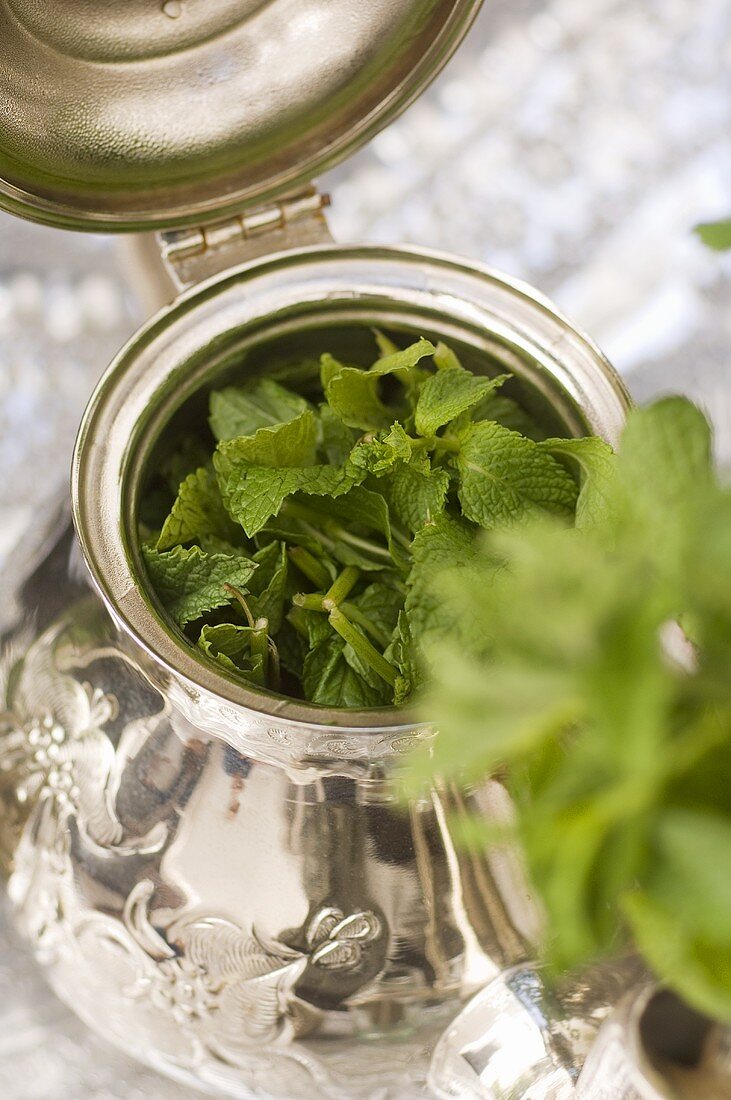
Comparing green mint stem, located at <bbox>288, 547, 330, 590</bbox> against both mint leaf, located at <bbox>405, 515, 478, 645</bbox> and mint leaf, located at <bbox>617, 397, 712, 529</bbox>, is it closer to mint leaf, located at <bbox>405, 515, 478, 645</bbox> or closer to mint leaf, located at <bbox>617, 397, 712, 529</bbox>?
mint leaf, located at <bbox>405, 515, 478, 645</bbox>

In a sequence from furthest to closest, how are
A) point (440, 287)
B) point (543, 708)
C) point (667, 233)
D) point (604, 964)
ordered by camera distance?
point (667, 233), point (440, 287), point (604, 964), point (543, 708)

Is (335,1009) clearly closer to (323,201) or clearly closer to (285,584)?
(285,584)

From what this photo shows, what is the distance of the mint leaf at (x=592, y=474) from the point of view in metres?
0.45

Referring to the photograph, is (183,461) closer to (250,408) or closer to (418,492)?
(250,408)

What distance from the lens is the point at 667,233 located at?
988 millimetres

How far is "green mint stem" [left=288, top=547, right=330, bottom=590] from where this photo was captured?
0.54m

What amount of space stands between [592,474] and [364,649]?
14 cm

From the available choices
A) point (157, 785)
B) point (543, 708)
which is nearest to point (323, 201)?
point (157, 785)

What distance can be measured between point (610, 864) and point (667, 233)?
0.86 m

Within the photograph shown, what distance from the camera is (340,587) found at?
52 cm

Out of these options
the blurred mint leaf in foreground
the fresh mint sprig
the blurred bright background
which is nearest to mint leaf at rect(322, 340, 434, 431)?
the fresh mint sprig

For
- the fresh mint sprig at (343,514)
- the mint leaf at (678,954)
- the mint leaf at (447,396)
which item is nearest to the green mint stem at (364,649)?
the fresh mint sprig at (343,514)

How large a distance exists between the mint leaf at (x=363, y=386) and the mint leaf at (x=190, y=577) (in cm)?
10

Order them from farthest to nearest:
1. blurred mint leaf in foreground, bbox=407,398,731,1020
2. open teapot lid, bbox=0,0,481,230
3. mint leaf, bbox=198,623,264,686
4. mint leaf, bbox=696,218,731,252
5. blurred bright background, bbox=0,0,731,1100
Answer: blurred bright background, bbox=0,0,731,1100 < open teapot lid, bbox=0,0,481,230 < mint leaf, bbox=198,623,264,686 < mint leaf, bbox=696,218,731,252 < blurred mint leaf in foreground, bbox=407,398,731,1020
